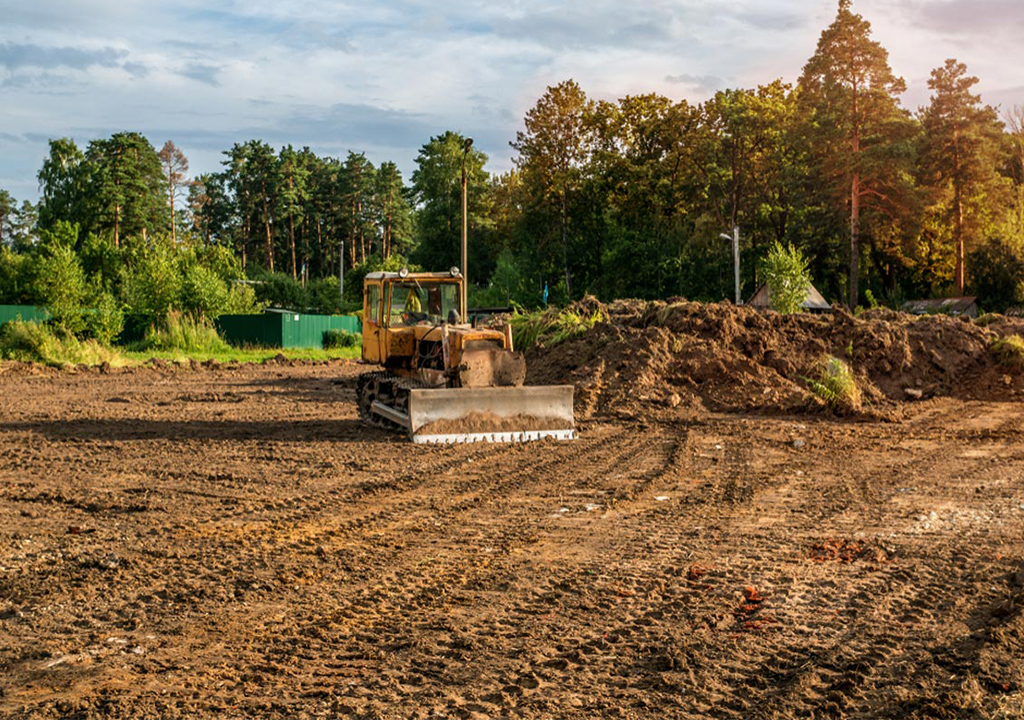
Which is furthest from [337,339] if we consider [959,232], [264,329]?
[959,232]

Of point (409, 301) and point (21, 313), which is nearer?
point (409, 301)

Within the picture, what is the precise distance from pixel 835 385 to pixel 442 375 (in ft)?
25.6

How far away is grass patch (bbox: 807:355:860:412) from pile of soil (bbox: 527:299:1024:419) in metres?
0.17

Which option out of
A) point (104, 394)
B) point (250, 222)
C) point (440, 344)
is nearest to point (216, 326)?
point (104, 394)

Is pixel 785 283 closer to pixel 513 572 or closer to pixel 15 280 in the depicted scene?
pixel 513 572

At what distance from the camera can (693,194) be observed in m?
55.9

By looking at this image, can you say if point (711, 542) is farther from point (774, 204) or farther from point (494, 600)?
point (774, 204)

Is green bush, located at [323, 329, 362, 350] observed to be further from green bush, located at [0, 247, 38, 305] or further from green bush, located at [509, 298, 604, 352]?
green bush, located at [509, 298, 604, 352]

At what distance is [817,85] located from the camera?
149ft

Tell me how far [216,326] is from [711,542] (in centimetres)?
3683

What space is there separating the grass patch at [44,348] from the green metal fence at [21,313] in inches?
236

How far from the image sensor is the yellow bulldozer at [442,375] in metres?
12.8

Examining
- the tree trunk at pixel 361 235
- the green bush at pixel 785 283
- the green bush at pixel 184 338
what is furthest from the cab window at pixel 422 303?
the tree trunk at pixel 361 235

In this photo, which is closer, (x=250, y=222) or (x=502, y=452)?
(x=502, y=452)
